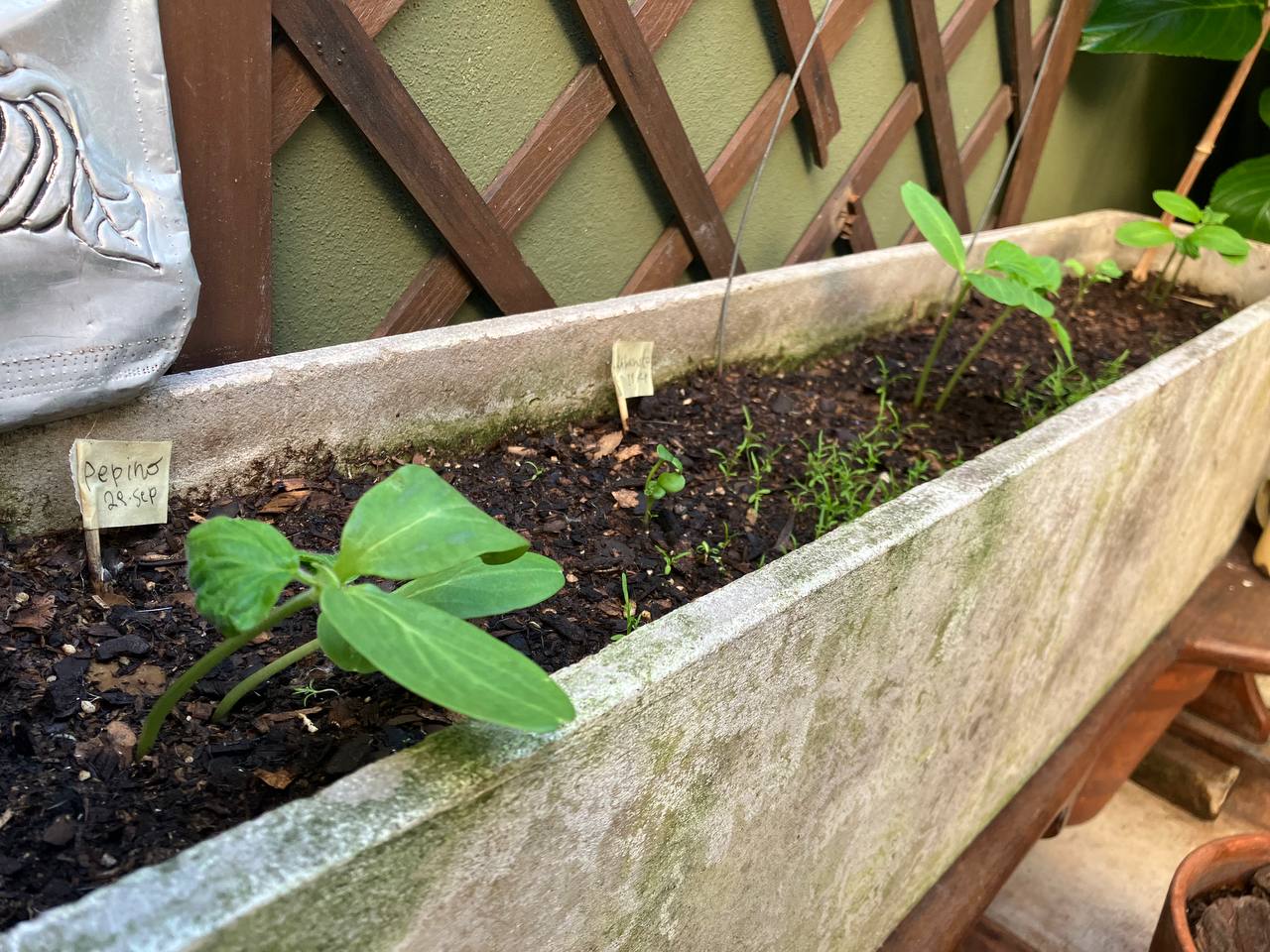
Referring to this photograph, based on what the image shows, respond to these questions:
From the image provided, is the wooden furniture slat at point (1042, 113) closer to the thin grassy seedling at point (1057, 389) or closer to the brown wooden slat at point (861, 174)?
the brown wooden slat at point (861, 174)

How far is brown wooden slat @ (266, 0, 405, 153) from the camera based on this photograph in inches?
41.4

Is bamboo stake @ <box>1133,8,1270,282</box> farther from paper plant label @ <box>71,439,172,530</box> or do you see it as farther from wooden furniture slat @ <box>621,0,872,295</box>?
paper plant label @ <box>71,439,172,530</box>

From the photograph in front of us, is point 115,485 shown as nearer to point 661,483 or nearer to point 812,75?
point 661,483

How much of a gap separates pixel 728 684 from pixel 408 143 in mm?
841

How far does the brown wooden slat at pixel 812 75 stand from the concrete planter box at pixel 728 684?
0.90 feet

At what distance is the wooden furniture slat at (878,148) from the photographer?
1.91 meters

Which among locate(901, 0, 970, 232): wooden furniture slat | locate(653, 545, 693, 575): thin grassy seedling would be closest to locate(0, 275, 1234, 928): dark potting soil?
locate(653, 545, 693, 575): thin grassy seedling

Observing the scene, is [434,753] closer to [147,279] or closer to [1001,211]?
Answer: [147,279]

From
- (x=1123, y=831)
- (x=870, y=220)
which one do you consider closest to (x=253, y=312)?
(x=870, y=220)

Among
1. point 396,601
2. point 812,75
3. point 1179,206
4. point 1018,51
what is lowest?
point 396,601

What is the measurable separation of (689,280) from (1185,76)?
229 cm

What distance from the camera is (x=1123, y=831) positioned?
6.93ft

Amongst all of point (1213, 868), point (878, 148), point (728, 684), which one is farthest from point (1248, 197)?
point (728, 684)

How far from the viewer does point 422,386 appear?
112cm
